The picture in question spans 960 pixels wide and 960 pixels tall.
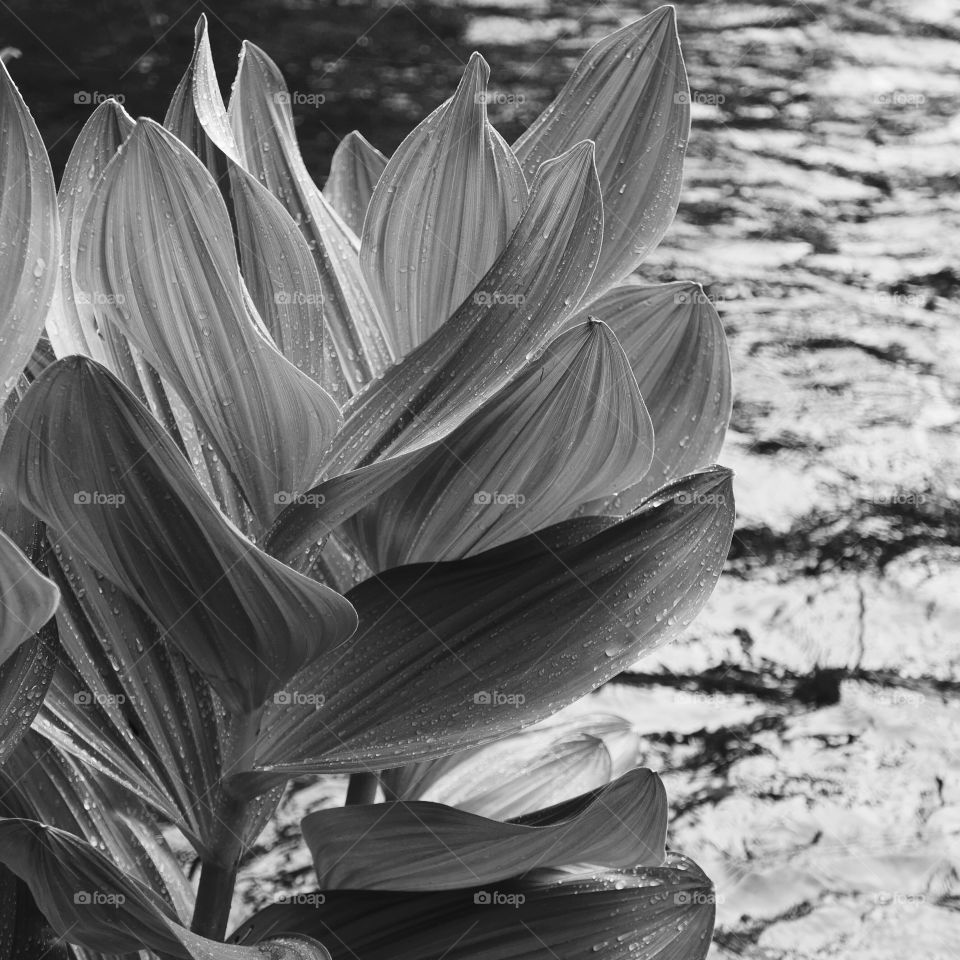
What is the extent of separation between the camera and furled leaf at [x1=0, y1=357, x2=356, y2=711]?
0.29 metres

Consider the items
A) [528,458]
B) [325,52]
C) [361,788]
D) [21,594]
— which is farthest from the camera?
[325,52]

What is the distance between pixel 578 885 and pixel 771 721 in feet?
1.70

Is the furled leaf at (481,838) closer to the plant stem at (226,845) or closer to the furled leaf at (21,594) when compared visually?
the plant stem at (226,845)

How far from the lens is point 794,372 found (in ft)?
4.35

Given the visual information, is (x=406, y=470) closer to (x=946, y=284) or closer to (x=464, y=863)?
(x=464, y=863)

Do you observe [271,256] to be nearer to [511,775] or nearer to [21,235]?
[21,235]

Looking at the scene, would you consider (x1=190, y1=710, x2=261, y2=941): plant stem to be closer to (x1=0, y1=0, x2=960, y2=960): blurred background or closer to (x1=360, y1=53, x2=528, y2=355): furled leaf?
(x1=360, y1=53, x2=528, y2=355): furled leaf

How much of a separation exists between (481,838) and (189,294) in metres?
0.18

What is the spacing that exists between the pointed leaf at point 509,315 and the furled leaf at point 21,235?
97 millimetres

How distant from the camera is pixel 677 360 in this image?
1.43ft

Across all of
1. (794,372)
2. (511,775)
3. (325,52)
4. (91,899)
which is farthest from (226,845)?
(325,52)

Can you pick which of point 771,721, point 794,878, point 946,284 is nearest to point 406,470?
point 794,878

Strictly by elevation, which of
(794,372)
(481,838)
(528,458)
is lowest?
(794,372)

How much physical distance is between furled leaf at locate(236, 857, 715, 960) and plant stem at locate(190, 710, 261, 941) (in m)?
0.01
